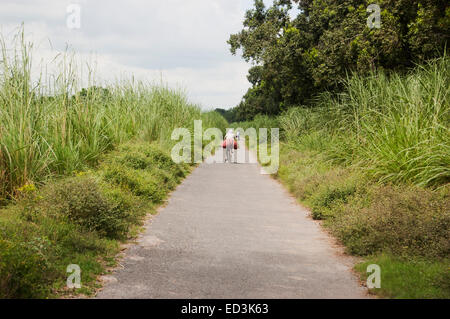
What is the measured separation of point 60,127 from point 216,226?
3.83 m

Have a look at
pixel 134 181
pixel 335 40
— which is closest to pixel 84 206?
pixel 134 181

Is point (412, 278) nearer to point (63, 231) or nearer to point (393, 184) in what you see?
point (393, 184)

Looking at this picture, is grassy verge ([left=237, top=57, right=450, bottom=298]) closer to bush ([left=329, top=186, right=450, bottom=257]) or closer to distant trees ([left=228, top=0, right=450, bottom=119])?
bush ([left=329, top=186, right=450, bottom=257])

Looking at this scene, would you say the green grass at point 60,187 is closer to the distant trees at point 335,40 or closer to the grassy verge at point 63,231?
the grassy verge at point 63,231

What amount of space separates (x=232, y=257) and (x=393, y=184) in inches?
142

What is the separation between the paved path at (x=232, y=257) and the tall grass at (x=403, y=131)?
1.88m

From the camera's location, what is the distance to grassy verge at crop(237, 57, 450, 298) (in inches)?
203

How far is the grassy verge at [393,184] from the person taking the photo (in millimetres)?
5168

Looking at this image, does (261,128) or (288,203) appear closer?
(288,203)

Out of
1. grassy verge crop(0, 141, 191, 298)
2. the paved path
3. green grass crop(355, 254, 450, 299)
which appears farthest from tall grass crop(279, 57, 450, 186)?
grassy verge crop(0, 141, 191, 298)

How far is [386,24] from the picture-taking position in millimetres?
14305
